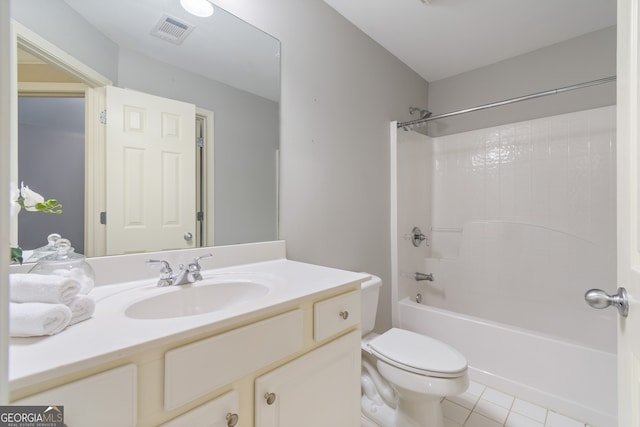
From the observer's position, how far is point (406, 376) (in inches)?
46.0

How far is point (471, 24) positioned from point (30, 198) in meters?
2.32

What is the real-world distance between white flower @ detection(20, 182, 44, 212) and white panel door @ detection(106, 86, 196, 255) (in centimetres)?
18

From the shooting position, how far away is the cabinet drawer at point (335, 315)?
0.85m

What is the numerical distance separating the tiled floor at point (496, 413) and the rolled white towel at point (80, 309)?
1.62m

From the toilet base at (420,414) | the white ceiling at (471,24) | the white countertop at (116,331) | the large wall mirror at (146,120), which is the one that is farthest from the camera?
the white ceiling at (471,24)

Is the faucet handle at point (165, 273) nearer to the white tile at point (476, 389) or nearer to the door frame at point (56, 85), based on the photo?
the door frame at point (56, 85)

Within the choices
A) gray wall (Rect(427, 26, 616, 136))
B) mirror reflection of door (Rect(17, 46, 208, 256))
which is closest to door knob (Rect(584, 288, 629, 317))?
mirror reflection of door (Rect(17, 46, 208, 256))

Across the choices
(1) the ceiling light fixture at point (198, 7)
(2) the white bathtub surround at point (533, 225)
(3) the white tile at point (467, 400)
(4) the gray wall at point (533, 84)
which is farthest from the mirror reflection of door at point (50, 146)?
(4) the gray wall at point (533, 84)

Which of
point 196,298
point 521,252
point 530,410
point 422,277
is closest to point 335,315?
point 196,298

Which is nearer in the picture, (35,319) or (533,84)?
(35,319)

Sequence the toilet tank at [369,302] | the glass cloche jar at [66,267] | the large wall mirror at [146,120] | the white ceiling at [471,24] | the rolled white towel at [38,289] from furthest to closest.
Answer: the white ceiling at [471,24], the toilet tank at [369,302], the large wall mirror at [146,120], the glass cloche jar at [66,267], the rolled white towel at [38,289]

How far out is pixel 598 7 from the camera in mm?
1635

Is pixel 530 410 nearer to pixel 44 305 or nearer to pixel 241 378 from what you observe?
pixel 241 378
